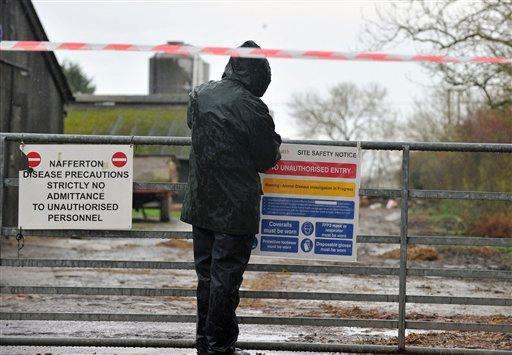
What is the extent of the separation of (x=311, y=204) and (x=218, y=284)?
3.98ft

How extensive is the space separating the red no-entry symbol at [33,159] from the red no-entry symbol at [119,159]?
61 centimetres

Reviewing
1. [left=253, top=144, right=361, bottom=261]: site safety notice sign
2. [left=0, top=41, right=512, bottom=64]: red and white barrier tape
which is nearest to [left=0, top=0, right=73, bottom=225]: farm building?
[left=0, top=41, right=512, bottom=64]: red and white barrier tape

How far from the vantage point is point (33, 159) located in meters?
7.20

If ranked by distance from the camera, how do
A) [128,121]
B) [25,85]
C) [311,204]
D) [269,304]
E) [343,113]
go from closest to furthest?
[311,204] < [269,304] < [25,85] < [128,121] < [343,113]

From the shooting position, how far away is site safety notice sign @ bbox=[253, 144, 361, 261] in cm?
707

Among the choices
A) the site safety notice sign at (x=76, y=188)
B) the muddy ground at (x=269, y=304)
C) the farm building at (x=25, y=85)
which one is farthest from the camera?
the farm building at (x=25, y=85)

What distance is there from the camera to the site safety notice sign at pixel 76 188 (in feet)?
23.5

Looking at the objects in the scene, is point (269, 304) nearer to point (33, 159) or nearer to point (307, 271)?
point (307, 271)

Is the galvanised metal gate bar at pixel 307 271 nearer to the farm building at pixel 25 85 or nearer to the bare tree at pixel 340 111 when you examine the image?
the farm building at pixel 25 85

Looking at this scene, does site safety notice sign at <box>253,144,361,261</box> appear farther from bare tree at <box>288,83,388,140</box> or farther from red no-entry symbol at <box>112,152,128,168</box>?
bare tree at <box>288,83,388,140</box>

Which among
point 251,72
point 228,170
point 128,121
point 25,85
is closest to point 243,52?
point 251,72

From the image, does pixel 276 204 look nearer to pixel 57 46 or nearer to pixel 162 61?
pixel 57 46

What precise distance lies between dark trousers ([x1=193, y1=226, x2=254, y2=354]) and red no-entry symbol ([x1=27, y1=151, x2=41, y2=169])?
158 cm

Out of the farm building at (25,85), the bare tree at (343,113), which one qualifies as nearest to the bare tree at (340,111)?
the bare tree at (343,113)
